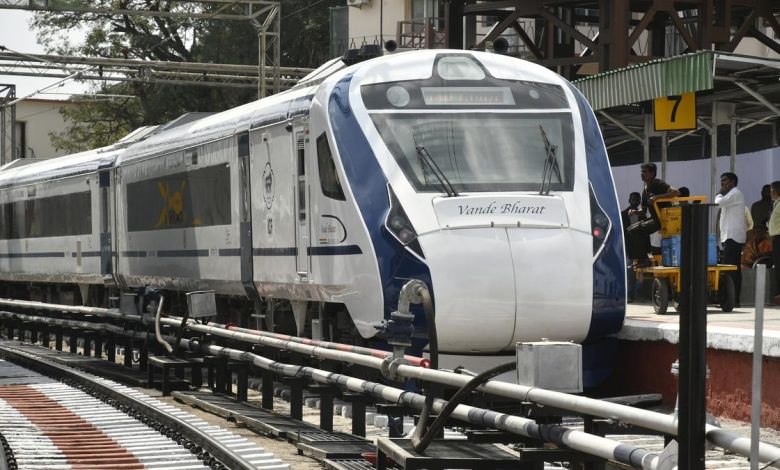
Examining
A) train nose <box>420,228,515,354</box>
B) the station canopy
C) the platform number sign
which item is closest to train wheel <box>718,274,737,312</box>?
the station canopy

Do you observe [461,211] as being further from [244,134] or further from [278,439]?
[244,134]

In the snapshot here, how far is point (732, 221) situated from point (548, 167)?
225 inches

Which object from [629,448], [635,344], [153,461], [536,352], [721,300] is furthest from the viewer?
[721,300]

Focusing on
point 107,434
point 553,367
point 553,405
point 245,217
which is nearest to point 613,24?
point 245,217

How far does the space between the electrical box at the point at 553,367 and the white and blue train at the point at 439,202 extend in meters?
5.59

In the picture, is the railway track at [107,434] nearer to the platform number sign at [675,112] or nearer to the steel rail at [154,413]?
the steel rail at [154,413]

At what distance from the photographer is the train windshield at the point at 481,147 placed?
13.9m

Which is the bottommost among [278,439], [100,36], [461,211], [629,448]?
[278,439]

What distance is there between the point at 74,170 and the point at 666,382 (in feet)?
Answer: 54.1

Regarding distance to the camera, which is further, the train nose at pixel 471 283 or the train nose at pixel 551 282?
the train nose at pixel 551 282

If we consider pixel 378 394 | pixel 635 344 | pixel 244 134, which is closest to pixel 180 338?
pixel 244 134

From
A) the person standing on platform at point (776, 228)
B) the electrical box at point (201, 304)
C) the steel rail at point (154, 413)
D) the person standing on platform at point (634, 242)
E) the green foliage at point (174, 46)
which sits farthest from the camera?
the green foliage at point (174, 46)

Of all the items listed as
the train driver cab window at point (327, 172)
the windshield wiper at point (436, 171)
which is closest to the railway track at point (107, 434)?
Result: the train driver cab window at point (327, 172)

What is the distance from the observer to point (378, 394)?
34.6ft
